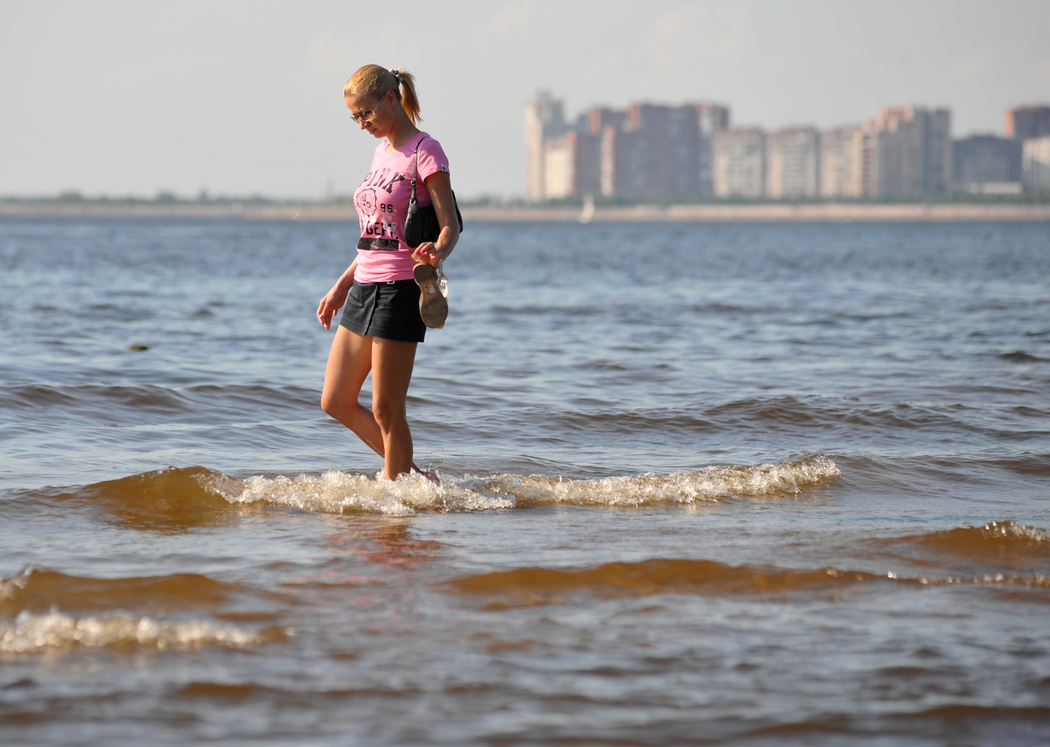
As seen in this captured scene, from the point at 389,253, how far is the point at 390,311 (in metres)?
0.26

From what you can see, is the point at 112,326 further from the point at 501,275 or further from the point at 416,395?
the point at 501,275

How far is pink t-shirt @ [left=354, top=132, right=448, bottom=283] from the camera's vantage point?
4.66 meters

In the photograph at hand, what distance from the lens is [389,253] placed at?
474 cm

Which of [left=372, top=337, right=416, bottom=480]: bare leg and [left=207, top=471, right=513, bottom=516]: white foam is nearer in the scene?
[left=372, top=337, right=416, bottom=480]: bare leg

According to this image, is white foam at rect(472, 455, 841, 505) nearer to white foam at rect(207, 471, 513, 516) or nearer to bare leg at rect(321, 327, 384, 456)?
white foam at rect(207, 471, 513, 516)

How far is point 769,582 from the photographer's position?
389 centimetres

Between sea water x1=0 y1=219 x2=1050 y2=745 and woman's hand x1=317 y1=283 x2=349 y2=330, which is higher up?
woman's hand x1=317 y1=283 x2=349 y2=330

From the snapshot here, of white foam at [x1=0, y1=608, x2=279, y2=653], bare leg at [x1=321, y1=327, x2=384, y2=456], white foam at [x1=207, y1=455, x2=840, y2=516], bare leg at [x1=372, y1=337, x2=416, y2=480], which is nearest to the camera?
white foam at [x1=0, y1=608, x2=279, y2=653]

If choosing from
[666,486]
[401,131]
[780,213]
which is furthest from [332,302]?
[780,213]

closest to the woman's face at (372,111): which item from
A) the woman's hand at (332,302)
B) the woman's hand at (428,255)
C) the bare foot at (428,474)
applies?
the woman's hand at (428,255)

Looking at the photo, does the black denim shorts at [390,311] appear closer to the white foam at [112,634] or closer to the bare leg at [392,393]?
the bare leg at [392,393]

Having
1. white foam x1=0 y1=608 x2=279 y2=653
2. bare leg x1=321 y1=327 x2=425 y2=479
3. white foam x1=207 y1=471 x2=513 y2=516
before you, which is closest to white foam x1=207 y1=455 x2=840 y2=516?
white foam x1=207 y1=471 x2=513 y2=516

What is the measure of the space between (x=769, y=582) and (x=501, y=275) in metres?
28.8

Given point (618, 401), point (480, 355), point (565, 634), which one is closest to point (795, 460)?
point (618, 401)
